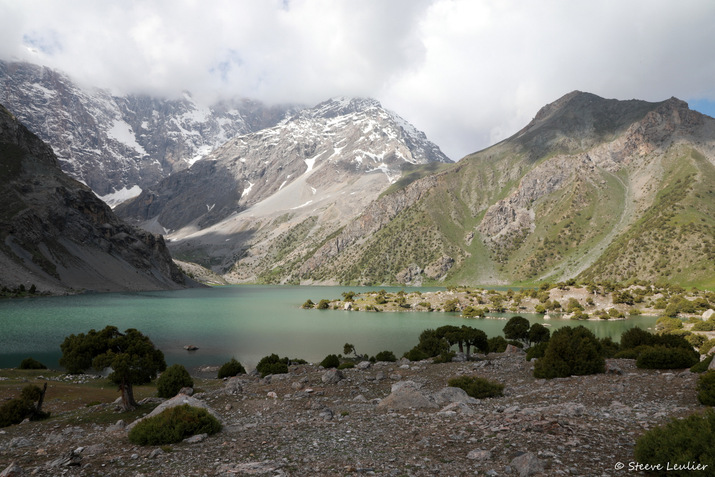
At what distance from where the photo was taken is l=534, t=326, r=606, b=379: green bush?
75.4ft

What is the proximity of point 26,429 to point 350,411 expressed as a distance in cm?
1672

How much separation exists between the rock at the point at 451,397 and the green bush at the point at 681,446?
9.82m

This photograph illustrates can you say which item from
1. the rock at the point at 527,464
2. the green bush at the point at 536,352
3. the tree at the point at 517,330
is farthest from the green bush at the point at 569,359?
the tree at the point at 517,330

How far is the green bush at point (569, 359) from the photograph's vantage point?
22967mm

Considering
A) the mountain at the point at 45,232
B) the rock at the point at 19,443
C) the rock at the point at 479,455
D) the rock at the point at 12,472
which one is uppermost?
the mountain at the point at 45,232

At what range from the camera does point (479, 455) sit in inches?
398

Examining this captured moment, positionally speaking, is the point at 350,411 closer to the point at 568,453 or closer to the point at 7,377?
the point at 568,453

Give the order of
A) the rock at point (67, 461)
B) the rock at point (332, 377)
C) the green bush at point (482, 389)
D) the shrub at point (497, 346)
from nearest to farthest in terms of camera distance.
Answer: the rock at point (67, 461), the green bush at point (482, 389), the rock at point (332, 377), the shrub at point (497, 346)

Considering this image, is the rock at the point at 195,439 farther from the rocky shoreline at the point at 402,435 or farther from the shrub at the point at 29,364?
the shrub at the point at 29,364

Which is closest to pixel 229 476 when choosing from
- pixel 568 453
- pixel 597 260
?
pixel 568 453

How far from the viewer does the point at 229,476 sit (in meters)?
10.1

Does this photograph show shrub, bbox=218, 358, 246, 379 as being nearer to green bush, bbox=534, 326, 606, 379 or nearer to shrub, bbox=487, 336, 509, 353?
green bush, bbox=534, 326, 606, 379

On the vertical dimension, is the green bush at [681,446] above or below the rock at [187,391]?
above

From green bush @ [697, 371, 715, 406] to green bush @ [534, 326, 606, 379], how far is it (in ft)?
29.0
